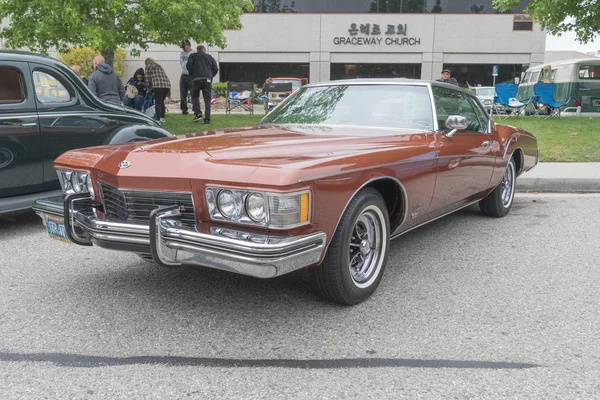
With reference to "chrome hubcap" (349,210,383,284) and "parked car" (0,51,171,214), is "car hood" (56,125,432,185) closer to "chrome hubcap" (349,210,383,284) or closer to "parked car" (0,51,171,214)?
"chrome hubcap" (349,210,383,284)

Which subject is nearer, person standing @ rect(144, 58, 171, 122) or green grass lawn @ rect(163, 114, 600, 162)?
green grass lawn @ rect(163, 114, 600, 162)

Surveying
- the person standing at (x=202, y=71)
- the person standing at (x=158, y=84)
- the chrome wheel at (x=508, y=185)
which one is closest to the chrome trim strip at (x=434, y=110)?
the chrome wheel at (x=508, y=185)

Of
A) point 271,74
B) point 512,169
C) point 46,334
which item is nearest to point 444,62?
point 271,74

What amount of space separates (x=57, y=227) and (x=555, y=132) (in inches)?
443

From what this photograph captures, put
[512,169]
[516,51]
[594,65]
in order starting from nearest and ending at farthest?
[512,169]
[594,65]
[516,51]

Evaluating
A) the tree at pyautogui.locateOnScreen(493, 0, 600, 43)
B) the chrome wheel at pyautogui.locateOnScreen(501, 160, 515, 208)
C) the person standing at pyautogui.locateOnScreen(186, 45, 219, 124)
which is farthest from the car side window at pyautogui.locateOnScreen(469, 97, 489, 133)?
the tree at pyautogui.locateOnScreen(493, 0, 600, 43)

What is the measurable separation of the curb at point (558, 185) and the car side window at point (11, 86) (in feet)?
21.3

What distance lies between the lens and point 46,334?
3.04m

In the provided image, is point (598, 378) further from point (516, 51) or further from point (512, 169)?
point (516, 51)

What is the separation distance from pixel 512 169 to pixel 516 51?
95.5 feet

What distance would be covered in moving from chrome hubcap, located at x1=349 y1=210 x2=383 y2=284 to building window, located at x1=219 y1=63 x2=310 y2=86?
30.2 m

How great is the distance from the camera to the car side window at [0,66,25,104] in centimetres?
516

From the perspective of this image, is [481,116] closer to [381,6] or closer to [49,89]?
[49,89]

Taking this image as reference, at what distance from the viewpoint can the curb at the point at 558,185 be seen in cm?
780
